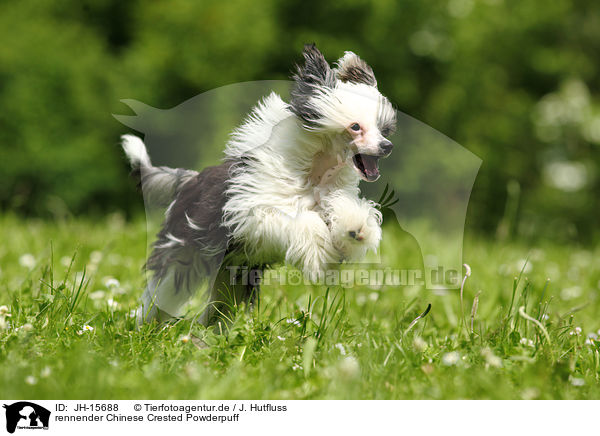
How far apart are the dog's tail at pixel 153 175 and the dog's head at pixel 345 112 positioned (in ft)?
2.51

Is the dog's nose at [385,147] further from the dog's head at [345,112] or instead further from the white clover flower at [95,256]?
the white clover flower at [95,256]

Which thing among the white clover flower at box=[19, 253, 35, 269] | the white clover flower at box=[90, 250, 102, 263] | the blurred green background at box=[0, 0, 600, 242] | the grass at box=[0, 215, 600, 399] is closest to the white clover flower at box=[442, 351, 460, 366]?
the grass at box=[0, 215, 600, 399]

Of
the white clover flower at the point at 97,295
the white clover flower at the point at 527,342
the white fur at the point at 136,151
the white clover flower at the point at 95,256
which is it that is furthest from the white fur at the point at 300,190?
the white clover flower at the point at 95,256

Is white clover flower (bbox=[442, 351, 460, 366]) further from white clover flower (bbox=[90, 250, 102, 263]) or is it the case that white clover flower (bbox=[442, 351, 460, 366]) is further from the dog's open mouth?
white clover flower (bbox=[90, 250, 102, 263])

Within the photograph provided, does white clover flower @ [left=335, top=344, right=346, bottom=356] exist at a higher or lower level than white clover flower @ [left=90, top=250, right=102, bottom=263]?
lower

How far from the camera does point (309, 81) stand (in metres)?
2.73

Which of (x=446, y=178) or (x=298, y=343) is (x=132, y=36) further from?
(x=298, y=343)

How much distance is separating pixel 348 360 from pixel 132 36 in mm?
14846

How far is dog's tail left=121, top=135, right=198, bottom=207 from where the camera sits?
3.17 metres

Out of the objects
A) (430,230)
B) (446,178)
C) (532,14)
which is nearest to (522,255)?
(430,230)

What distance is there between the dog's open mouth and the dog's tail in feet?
2.98

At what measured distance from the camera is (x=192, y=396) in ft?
7.27

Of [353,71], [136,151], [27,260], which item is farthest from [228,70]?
[353,71]
